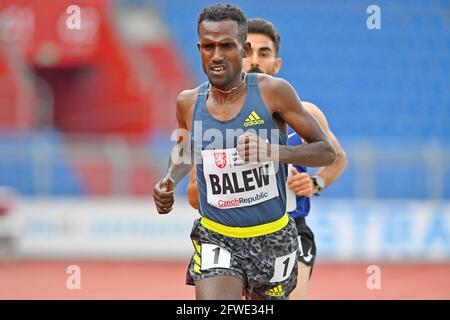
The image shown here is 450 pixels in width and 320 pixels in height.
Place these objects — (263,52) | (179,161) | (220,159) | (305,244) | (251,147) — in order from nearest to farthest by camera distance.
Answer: (251,147)
(220,159)
(179,161)
(305,244)
(263,52)

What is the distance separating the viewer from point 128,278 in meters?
12.3

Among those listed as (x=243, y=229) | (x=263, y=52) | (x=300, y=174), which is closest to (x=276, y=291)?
(x=243, y=229)

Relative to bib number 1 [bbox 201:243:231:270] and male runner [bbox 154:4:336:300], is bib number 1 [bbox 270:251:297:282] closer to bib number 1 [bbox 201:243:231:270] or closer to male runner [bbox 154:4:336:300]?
male runner [bbox 154:4:336:300]

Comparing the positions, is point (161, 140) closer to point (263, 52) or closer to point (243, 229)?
point (263, 52)

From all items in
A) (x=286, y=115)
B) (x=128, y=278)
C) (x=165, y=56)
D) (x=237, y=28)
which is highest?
(x=165, y=56)

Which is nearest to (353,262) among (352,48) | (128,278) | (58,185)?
(128,278)

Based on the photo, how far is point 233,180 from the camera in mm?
4668

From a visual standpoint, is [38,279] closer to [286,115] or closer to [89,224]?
[89,224]

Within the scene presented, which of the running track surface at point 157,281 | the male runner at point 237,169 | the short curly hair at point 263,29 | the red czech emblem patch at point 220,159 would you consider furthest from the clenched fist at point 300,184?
the running track surface at point 157,281

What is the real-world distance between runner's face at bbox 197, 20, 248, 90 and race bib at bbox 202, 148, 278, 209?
15.6 inches

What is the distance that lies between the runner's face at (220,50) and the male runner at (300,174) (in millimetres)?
1038

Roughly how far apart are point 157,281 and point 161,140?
13.4 ft

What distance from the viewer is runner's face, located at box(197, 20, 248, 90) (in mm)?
4527

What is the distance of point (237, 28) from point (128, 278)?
26.8 feet
